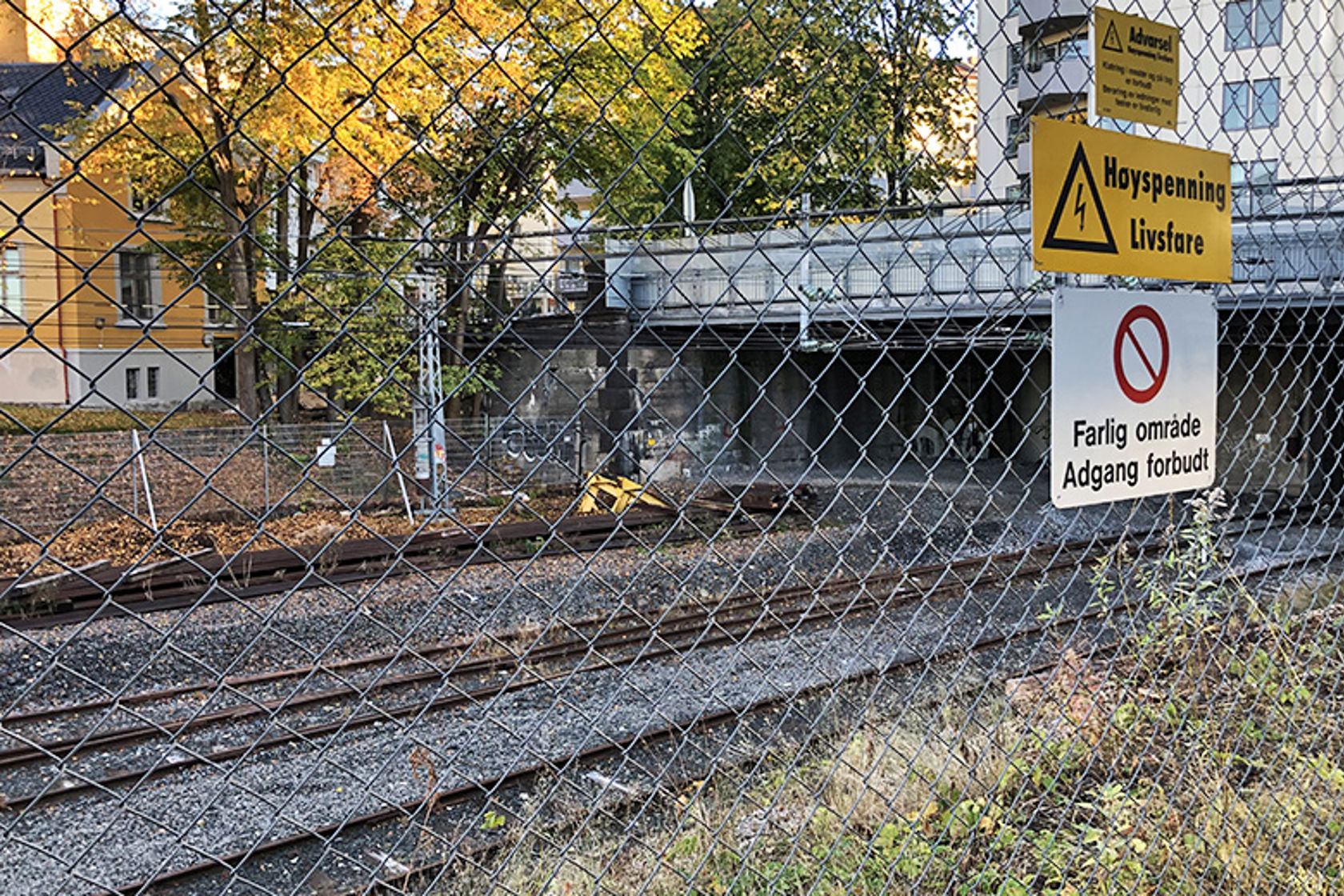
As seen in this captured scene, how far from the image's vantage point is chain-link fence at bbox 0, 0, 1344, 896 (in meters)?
2.00

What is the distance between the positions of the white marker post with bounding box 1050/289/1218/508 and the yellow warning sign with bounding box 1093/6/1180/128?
0.42 m

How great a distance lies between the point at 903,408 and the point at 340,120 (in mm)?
25614

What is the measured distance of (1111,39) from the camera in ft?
8.22

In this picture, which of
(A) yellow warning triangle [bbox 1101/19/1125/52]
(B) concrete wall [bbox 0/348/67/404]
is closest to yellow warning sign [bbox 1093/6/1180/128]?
(A) yellow warning triangle [bbox 1101/19/1125/52]

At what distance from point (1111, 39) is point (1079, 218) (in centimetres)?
45

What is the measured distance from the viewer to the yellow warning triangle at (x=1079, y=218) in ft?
7.72

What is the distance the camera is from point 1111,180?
248 centimetres

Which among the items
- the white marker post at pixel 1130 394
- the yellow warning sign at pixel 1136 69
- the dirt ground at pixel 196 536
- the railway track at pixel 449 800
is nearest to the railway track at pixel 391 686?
the railway track at pixel 449 800

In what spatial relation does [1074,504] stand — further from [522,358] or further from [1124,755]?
[522,358]

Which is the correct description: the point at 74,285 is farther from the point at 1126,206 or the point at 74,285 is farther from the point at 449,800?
the point at 1126,206

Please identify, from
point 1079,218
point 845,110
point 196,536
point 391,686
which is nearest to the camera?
point 845,110

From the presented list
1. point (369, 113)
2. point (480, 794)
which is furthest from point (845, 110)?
point (369, 113)

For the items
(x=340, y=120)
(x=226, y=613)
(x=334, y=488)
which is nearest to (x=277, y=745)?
(x=226, y=613)

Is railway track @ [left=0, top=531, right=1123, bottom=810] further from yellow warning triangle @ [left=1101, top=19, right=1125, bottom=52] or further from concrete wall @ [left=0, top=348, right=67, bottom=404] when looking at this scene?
concrete wall @ [left=0, top=348, right=67, bottom=404]
